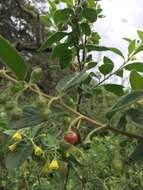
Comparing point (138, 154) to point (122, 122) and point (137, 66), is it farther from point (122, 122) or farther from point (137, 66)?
point (137, 66)

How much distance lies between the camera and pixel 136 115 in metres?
0.85

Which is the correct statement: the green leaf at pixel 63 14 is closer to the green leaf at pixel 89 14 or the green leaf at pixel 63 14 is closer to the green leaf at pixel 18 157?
the green leaf at pixel 89 14

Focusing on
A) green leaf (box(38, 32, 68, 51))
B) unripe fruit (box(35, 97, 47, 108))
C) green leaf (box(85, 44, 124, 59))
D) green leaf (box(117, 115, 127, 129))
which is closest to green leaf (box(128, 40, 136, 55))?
green leaf (box(85, 44, 124, 59))

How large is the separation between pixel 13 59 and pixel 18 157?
0.20m

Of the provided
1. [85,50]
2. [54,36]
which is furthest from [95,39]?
[54,36]

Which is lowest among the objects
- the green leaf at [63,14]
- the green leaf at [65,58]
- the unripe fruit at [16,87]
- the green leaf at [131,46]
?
the unripe fruit at [16,87]

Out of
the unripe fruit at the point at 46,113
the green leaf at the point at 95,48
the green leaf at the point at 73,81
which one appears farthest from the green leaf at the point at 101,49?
the unripe fruit at the point at 46,113

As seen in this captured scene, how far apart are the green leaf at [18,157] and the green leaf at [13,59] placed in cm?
16

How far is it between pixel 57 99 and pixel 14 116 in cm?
7

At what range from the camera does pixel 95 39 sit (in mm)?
1293

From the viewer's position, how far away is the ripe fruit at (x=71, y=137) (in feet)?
2.74

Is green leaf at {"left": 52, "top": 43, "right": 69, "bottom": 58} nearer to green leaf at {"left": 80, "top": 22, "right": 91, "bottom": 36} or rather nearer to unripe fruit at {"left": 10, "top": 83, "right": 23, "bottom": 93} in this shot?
green leaf at {"left": 80, "top": 22, "right": 91, "bottom": 36}

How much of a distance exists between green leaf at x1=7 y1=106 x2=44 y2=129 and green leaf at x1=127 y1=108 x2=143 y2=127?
0.13 meters

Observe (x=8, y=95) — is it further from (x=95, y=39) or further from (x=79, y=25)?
(x=95, y=39)
